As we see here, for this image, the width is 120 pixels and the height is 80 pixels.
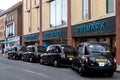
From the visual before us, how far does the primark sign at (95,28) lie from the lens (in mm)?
25438

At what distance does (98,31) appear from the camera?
27312 mm

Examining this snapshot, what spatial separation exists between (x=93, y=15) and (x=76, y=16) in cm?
390

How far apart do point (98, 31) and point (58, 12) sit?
37.2ft

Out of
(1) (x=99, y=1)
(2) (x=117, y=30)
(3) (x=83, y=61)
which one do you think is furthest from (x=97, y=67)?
(1) (x=99, y=1)

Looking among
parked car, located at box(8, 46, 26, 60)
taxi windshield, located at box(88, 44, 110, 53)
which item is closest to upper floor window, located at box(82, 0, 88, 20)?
parked car, located at box(8, 46, 26, 60)

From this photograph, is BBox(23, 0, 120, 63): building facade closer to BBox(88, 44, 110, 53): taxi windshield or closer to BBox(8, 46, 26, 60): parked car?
BBox(8, 46, 26, 60): parked car

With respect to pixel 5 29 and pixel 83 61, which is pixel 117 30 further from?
pixel 5 29

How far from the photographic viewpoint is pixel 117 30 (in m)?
24.4

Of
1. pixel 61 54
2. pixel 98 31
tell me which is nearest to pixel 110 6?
pixel 98 31

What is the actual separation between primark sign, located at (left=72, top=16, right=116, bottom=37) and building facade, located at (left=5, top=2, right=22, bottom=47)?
26221 millimetres

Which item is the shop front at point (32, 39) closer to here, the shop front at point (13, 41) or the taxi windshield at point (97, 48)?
the shop front at point (13, 41)

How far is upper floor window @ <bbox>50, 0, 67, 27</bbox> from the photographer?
118ft

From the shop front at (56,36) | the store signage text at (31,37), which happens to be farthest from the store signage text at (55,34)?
the store signage text at (31,37)

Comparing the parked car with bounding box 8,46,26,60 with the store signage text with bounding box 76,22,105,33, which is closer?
the store signage text with bounding box 76,22,105,33
